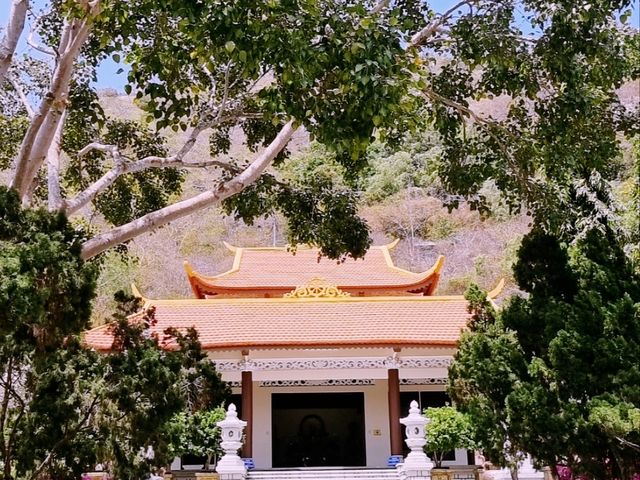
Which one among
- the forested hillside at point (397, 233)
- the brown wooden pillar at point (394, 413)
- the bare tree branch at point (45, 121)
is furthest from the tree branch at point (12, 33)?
the forested hillside at point (397, 233)

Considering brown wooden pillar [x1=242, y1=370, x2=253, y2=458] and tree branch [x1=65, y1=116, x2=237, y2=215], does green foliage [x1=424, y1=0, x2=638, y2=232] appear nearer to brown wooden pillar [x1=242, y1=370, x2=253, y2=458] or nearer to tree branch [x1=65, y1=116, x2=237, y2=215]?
tree branch [x1=65, y1=116, x2=237, y2=215]

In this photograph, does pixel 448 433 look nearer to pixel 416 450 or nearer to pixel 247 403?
pixel 416 450

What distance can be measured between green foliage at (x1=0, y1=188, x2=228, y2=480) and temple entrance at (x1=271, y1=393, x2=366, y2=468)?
959 cm

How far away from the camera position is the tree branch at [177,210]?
18.1ft

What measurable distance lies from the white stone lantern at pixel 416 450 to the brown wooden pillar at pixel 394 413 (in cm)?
214

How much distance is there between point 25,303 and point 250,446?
10.1 meters

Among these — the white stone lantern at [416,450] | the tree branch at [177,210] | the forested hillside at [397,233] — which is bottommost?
the white stone lantern at [416,450]

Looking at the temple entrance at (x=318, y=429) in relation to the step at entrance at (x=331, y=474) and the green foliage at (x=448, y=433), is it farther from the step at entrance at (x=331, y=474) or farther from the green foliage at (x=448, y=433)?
A: the green foliage at (x=448, y=433)

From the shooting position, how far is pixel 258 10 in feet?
13.8

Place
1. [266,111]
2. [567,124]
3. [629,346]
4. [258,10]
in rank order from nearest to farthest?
[258,10]
[266,111]
[629,346]
[567,124]

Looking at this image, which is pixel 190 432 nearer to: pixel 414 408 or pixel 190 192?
pixel 414 408

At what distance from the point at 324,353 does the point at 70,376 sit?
27.5 ft

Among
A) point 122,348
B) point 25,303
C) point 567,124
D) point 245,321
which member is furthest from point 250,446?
point 25,303

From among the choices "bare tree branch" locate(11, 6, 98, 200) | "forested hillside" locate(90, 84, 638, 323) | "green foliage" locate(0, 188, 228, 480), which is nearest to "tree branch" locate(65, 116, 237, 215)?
"bare tree branch" locate(11, 6, 98, 200)
